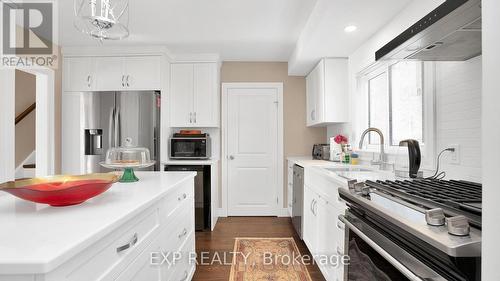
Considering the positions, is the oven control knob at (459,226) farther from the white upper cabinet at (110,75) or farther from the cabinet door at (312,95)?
the white upper cabinet at (110,75)

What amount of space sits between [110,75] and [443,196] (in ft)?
12.6

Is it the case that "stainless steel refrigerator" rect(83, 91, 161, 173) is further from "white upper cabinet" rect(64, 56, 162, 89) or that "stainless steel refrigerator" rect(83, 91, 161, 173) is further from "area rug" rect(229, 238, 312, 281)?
"area rug" rect(229, 238, 312, 281)

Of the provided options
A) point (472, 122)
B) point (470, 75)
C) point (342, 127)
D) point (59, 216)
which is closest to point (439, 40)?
point (470, 75)

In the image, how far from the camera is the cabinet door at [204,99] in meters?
3.91

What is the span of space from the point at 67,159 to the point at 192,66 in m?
2.08

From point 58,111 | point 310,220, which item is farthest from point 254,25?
point 58,111

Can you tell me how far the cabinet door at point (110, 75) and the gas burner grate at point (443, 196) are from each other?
341cm

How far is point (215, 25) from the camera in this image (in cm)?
301

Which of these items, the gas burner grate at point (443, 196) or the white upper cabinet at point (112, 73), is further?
the white upper cabinet at point (112, 73)

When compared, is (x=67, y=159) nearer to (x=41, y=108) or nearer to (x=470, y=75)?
(x=41, y=108)

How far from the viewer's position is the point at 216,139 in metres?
4.25

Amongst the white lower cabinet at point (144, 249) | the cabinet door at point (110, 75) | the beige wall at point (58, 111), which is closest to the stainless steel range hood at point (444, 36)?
the white lower cabinet at point (144, 249)

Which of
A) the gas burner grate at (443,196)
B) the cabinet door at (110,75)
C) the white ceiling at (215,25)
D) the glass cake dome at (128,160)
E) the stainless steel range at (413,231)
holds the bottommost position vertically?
the stainless steel range at (413,231)

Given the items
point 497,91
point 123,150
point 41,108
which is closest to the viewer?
point 497,91
